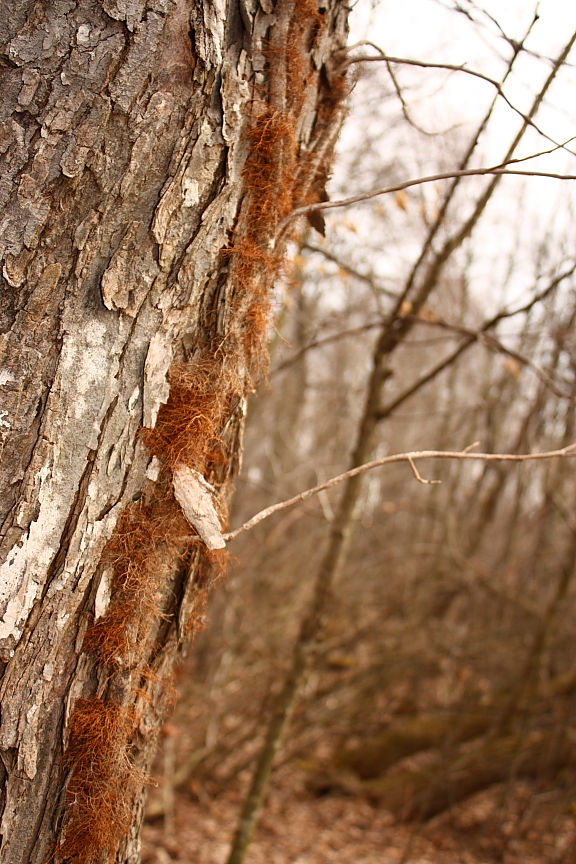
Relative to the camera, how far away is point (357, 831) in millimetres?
4914

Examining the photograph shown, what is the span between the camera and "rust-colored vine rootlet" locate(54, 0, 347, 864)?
1178 mm

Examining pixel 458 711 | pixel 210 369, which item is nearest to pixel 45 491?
pixel 210 369

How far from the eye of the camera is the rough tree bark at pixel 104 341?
1.11 meters

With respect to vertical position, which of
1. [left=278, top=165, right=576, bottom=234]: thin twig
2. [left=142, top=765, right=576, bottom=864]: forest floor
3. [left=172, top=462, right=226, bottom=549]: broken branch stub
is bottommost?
[left=142, top=765, right=576, bottom=864]: forest floor

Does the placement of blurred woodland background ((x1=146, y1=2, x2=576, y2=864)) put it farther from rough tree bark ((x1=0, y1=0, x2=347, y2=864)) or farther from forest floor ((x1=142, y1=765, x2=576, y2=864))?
rough tree bark ((x1=0, y1=0, x2=347, y2=864))

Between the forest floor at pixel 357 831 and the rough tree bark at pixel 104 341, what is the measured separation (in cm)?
352

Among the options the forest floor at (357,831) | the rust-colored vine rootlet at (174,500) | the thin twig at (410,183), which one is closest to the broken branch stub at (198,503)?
the rust-colored vine rootlet at (174,500)

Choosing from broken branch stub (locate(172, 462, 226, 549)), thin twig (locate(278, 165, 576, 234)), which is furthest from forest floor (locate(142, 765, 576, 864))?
thin twig (locate(278, 165, 576, 234))

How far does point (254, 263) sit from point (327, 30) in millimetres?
610

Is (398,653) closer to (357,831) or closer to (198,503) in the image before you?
(357,831)

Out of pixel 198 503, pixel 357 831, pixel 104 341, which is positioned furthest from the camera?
pixel 357 831

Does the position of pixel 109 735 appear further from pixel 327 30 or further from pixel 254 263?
pixel 327 30

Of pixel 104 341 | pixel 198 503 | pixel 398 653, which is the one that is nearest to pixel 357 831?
pixel 398 653

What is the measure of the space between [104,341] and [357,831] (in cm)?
517
